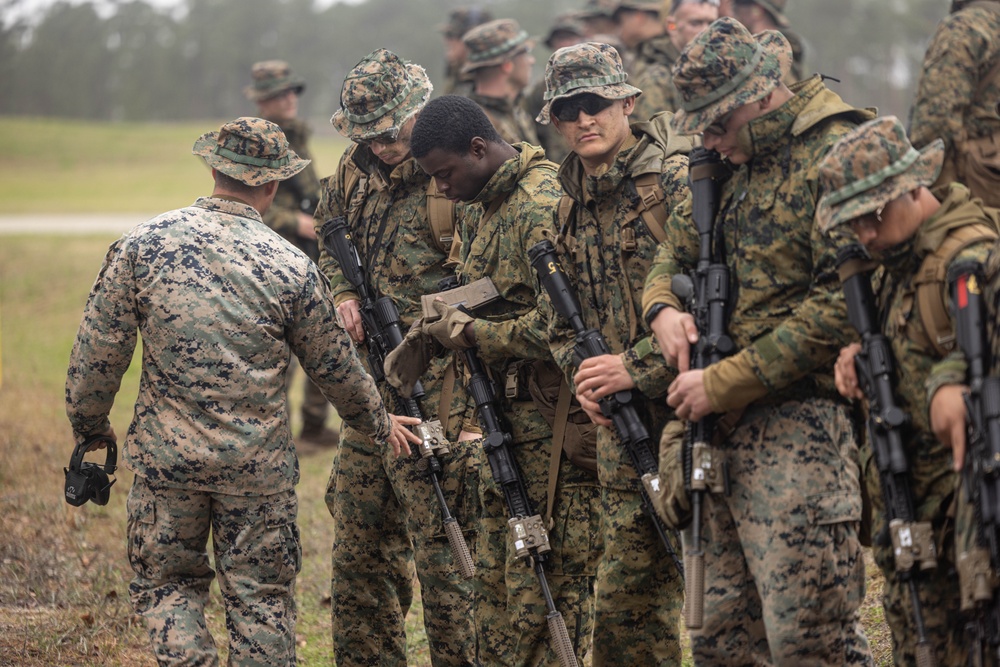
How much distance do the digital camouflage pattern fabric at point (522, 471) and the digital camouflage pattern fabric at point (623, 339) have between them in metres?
0.25

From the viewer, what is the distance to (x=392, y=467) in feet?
18.5

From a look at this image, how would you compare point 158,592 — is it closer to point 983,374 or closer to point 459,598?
point 459,598

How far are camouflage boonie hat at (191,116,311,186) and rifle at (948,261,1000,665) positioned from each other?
2.60m

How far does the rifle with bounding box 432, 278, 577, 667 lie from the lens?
4.81 meters

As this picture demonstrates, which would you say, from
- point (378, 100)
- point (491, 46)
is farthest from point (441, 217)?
point (491, 46)

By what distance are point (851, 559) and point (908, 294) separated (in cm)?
89

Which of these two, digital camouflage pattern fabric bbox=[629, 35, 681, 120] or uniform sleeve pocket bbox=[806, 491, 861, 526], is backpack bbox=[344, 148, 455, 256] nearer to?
uniform sleeve pocket bbox=[806, 491, 861, 526]

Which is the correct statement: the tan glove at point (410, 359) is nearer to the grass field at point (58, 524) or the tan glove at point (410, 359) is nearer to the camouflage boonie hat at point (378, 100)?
the camouflage boonie hat at point (378, 100)

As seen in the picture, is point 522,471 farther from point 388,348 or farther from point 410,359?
point 388,348

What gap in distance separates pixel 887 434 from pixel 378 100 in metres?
2.95

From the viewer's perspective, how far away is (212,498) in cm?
482

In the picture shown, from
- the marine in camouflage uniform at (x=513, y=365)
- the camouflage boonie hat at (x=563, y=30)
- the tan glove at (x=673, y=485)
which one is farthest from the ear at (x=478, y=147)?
the camouflage boonie hat at (x=563, y=30)

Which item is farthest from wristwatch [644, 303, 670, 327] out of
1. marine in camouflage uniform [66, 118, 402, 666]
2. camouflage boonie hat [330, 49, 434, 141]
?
camouflage boonie hat [330, 49, 434, 141]

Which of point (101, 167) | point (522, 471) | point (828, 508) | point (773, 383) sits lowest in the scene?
→ point (828, 508)
